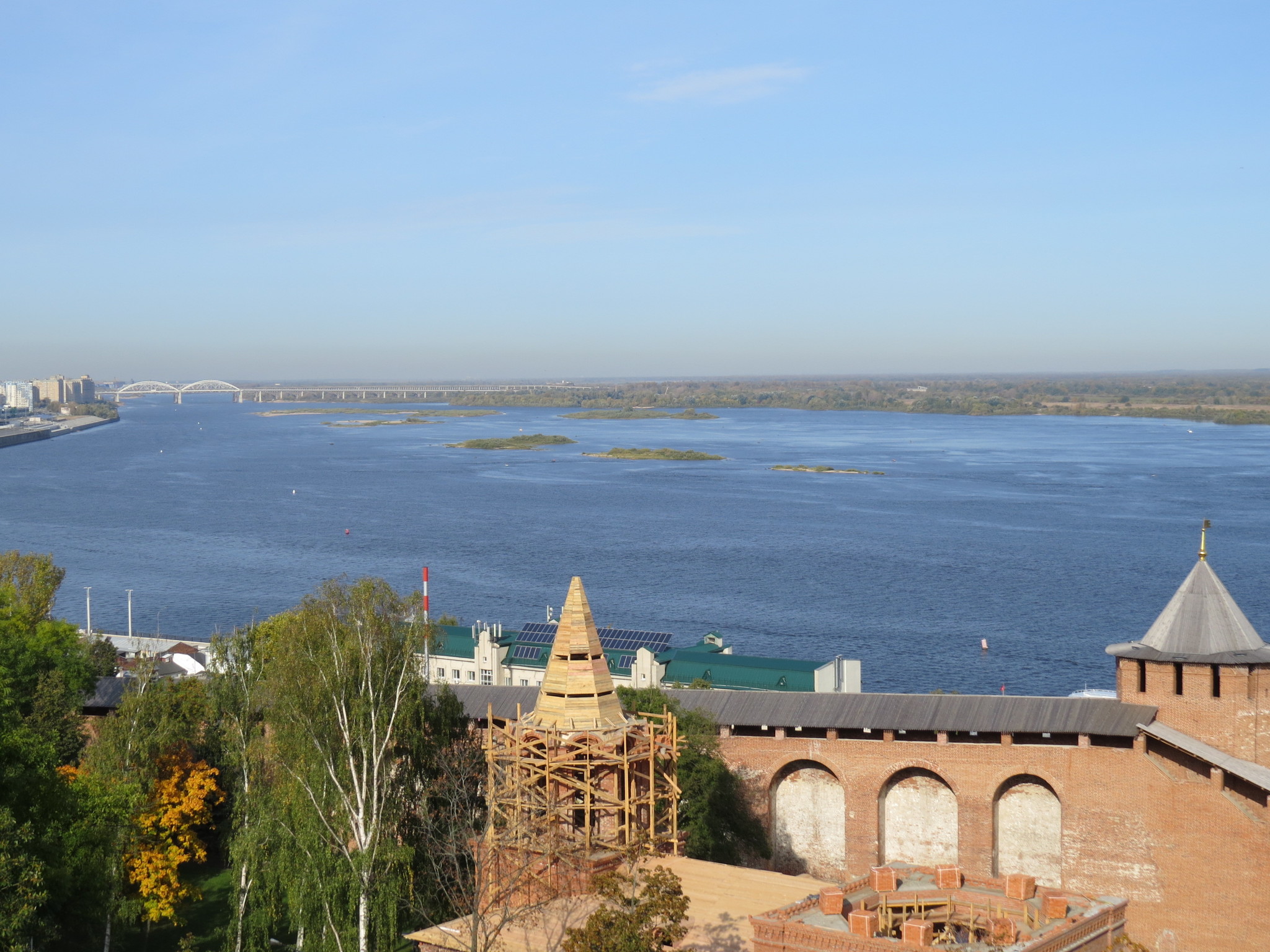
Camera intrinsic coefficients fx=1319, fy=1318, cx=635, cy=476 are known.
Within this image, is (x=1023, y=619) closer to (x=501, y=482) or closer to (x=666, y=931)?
(x=666, y=931)

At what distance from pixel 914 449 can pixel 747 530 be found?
227ft

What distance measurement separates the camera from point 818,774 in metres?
21.0

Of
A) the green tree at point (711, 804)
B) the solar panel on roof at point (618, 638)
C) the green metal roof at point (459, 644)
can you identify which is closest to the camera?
the green tree at point (711, 804)

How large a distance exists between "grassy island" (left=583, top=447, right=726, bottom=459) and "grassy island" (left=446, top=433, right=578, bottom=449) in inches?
525

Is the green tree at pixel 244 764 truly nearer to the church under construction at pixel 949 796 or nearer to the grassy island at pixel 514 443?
the church under construction at pixel 949 796

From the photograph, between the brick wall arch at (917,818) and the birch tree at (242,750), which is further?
the brick wall arch at (917,818)

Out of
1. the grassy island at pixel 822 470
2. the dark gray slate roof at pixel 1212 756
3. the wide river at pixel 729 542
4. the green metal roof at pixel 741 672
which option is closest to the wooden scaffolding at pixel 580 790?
the dark gray slate roof at pixel 1212 756

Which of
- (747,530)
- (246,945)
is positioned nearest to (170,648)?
(246,945)

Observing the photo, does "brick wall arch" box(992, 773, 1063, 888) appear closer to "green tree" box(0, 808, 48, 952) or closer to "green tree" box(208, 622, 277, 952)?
"green tree" box(208, 622, 277, 952)

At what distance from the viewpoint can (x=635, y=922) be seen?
40.3 ft

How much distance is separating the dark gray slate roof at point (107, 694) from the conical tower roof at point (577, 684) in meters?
12.9

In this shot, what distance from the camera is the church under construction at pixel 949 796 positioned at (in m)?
15.1

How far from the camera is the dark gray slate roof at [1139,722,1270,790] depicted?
17.9 meters

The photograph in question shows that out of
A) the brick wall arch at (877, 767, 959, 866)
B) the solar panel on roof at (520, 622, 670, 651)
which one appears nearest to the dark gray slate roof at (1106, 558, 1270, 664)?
the brick wall arch at (877, 767, 959, 866)
